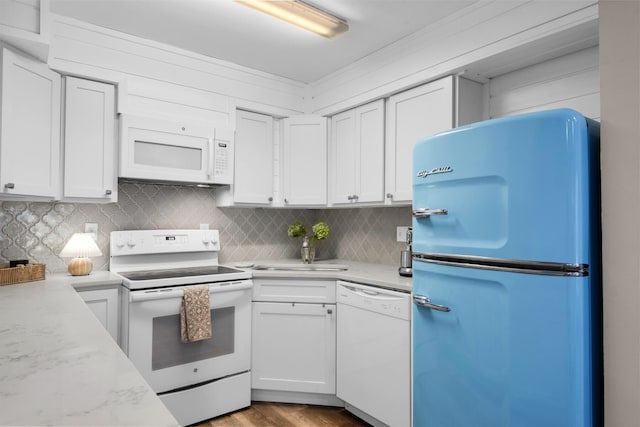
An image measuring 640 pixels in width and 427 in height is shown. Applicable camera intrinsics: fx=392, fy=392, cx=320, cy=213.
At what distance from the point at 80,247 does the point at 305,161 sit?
1.71m

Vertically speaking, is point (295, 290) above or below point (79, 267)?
below

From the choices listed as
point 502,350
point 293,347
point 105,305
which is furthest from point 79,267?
point 502,350

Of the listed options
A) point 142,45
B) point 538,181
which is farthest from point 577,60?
point 142,45

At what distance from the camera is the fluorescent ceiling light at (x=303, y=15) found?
6.87 ft

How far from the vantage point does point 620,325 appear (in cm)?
128

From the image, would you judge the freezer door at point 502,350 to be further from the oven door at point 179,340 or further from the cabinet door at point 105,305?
the cabinet door at point 105,305

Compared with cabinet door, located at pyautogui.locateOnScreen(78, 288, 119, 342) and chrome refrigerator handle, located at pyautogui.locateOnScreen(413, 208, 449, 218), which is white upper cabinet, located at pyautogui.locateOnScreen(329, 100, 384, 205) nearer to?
chrome refrigerator handle, located at pyautogui.locateOnScreen(413, 208, 449, 218)

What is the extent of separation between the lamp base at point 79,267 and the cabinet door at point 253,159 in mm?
1082

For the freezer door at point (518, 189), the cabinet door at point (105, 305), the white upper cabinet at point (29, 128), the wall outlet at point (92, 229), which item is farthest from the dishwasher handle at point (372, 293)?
the white upper cabinet at point (29, 128)

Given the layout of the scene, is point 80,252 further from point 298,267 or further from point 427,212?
point 427,212

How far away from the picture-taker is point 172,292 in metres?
2.36

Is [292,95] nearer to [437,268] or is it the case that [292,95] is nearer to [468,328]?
[437,268]

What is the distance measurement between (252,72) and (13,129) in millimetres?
1659

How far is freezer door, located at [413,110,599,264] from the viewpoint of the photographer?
131 centimetres
